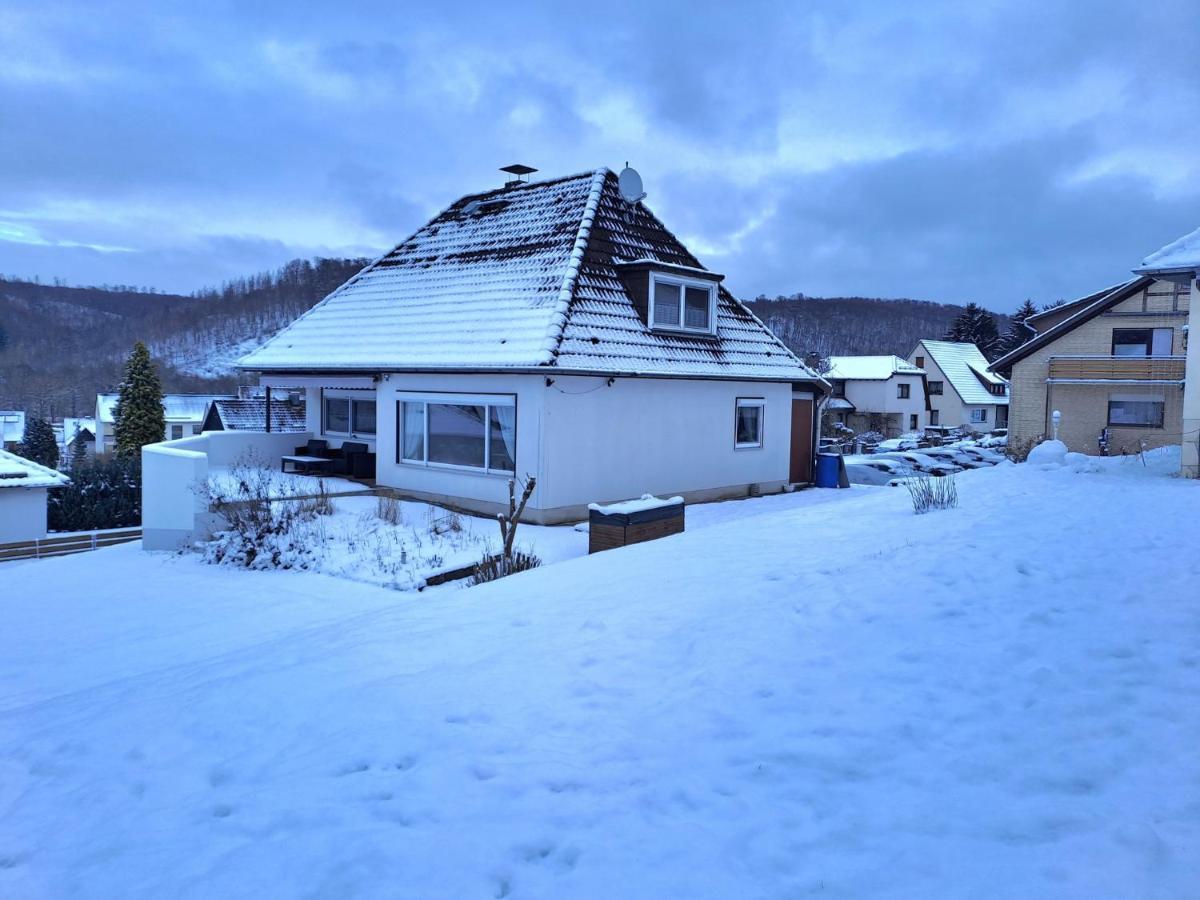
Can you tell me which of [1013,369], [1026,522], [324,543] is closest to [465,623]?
[324,543]

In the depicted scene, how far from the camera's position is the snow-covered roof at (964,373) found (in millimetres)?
64250

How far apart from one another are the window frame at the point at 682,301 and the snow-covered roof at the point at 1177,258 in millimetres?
7918

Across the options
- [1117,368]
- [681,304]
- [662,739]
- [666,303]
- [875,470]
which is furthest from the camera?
[1117,368]

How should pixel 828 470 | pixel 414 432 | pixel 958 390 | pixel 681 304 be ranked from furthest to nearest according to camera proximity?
pixel 958 390, pixel 828 470, pixel 681 304, pixel 414 432

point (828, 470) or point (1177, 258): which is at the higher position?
point (1177, 258)

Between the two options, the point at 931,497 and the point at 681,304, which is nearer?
the point at 931,497

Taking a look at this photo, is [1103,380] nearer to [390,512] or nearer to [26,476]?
[390,512]

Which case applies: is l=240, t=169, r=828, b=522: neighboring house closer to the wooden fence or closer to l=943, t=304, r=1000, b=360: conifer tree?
the wooden fence

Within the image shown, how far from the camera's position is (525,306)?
1625cm

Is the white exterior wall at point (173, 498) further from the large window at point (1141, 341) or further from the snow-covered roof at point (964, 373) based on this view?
the snow-covered roof at point (964, 373)

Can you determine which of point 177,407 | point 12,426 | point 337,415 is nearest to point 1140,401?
point 337,415

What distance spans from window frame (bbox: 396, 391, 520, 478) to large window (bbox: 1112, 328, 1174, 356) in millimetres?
26834

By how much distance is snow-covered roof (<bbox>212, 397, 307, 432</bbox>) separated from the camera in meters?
30.7

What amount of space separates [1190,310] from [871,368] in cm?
5144
